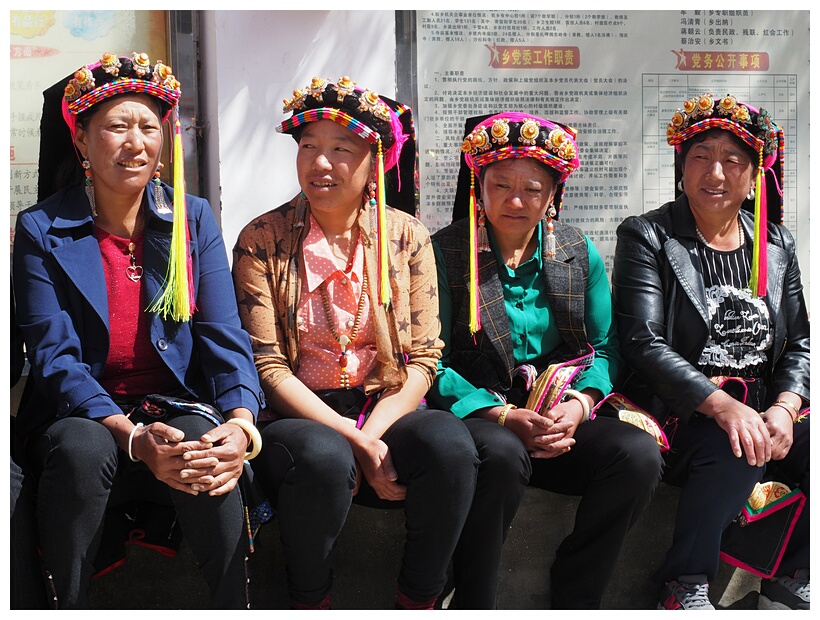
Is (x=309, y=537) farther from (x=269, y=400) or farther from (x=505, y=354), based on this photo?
(x=505, y=354)

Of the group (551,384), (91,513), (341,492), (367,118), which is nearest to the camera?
(91,513)

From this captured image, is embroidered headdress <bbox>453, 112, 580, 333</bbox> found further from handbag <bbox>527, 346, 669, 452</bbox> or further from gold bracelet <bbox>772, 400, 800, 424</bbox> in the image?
gold bracelet <bbox>772, 400, 800, 424</bbox>

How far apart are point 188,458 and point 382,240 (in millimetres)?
1136

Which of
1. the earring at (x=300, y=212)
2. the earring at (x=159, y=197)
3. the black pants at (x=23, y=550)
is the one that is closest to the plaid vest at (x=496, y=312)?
the earring at (x=300, y=212)

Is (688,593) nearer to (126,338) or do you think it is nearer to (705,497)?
(705,497)

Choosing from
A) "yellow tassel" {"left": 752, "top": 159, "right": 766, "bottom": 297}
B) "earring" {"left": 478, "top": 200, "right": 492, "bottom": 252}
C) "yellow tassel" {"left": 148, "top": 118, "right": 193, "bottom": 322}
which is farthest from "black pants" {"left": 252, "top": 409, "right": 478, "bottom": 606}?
"yellow tassel" {"left": 752, "top": 159, "right": 766, "bottom": 297}

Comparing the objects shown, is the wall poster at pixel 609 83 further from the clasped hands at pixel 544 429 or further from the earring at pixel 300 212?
the clasped hands at pixel 544 429

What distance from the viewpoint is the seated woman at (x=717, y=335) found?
138 inches

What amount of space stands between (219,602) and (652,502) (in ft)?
5.85

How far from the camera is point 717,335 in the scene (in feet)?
12.4

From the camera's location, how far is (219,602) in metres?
3.03

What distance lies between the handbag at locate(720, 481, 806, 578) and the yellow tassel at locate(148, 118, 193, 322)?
2287mm

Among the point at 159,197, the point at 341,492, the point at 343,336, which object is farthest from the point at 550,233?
the point at 159,197

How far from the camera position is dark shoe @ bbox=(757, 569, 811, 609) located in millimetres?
3582
